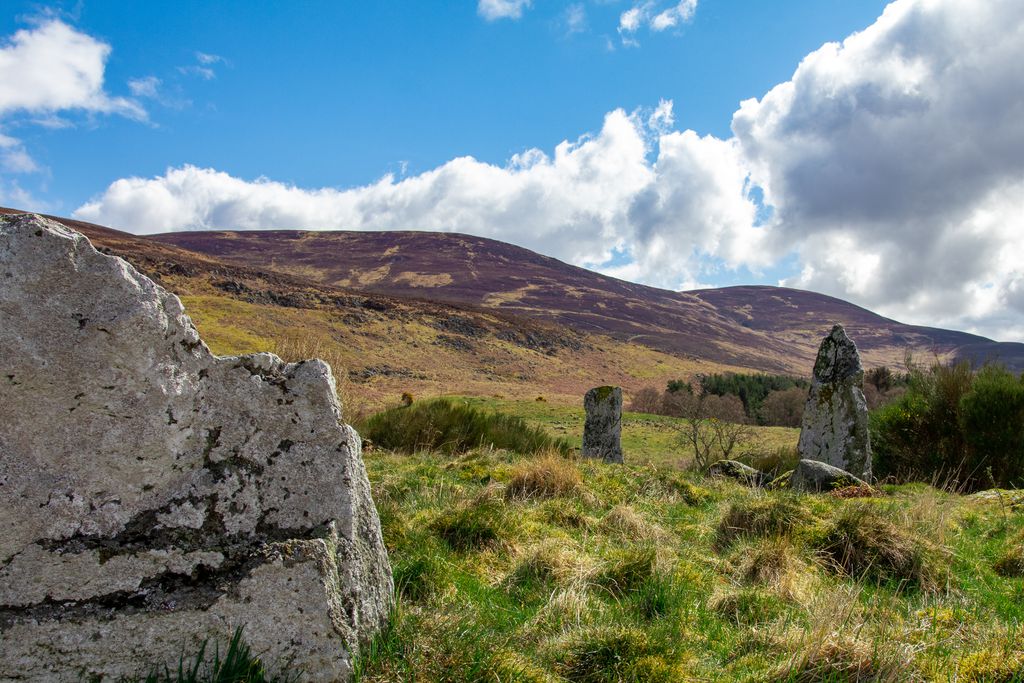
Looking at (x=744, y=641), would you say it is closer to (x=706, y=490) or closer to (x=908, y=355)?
(x=706, y=490)

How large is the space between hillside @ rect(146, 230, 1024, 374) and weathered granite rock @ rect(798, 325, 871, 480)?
275 ft

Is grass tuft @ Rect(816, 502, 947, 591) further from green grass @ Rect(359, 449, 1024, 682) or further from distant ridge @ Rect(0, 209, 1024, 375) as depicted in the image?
distant ridge @ Rect(0, 209, 1024, 375)

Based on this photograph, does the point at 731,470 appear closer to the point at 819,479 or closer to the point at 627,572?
the point at 819,479

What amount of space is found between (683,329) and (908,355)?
119m

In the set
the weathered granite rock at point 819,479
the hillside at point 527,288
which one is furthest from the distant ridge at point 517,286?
the weathered granite rock at point 819,479

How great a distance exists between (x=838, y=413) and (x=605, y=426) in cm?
447

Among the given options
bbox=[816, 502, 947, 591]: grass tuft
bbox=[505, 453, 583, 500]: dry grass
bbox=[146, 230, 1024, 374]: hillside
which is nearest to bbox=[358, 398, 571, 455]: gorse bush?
bbox=[505, 453, 583, 500]: dry grass

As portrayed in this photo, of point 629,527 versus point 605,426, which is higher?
point 605,426

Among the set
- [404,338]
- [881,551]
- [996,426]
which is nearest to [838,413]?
[996,426]

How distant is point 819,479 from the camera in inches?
376

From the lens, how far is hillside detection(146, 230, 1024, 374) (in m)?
116

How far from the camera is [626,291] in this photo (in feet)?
557

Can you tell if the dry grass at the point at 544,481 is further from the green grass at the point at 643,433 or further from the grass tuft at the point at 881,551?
the green grass at the point at 643,433

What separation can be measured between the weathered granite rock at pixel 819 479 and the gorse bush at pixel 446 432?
12.6 feet
